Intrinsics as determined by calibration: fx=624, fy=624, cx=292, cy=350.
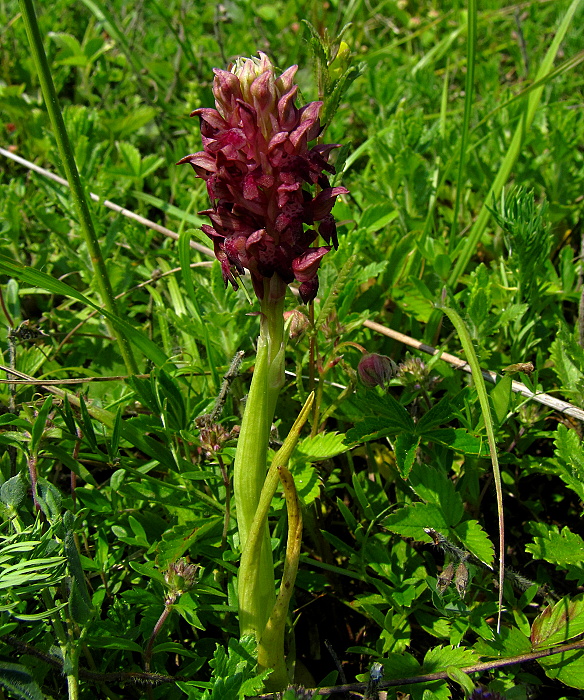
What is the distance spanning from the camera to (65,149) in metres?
1.83

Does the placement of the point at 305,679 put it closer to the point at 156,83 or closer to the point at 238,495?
the point at 238,495

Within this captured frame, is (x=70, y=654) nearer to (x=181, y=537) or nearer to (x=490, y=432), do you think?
(x=181, y=537)

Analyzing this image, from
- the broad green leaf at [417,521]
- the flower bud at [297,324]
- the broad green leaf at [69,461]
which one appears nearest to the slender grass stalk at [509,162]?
the flower bud at [297,324]

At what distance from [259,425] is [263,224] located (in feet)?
1.45

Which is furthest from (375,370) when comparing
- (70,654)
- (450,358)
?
(70,654)

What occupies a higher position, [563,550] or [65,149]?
[65,149]

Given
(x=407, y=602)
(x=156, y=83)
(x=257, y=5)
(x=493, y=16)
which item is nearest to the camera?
(x=407, y=602)

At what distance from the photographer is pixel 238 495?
143 cm

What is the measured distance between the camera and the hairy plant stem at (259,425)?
139cm

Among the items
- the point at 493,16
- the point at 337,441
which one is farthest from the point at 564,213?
the point at 493,16

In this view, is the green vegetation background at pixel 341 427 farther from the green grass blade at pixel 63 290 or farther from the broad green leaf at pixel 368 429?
the green grass blade at pixel 63 290

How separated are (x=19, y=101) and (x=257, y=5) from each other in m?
3.07

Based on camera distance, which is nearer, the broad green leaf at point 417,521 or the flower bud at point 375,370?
the broad green leaf at point 417,521

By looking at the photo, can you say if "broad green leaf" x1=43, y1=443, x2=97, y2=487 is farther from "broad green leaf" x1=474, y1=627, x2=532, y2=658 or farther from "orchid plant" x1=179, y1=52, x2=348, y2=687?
"broad green leaf" x1=474, y1=627, x2=532, y2=658
